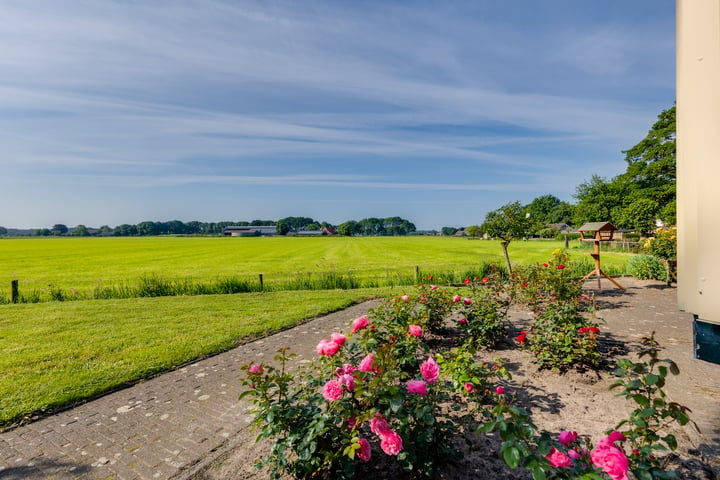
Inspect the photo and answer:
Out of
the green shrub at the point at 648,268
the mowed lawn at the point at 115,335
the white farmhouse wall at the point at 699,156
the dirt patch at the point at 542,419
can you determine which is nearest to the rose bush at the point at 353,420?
the dirt patch at the point at 542,419

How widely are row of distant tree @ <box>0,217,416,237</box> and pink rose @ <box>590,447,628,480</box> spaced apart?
504 ft

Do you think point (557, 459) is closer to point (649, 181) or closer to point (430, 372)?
point (430, 372)

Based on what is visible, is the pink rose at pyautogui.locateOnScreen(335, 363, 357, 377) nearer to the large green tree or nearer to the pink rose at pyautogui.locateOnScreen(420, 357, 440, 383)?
the pink rose at pyautogui.locateOnScreen(420, 357, 440, 383)

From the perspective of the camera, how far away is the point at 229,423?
3592 mm

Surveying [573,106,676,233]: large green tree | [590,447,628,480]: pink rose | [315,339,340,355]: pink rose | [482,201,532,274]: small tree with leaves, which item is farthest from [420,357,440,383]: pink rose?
[573,106,676,233]: large green tree

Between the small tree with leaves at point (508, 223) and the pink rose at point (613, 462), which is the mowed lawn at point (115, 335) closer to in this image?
the small tree with leaves at point (508, 223)

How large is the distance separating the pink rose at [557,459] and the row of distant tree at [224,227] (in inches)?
6045

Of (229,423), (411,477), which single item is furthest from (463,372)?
(229,423)

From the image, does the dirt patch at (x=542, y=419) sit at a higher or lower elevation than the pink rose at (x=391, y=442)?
lower

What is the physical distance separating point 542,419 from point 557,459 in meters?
1.99

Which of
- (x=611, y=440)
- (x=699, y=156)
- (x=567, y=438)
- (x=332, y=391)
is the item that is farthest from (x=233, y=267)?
(x=699, y=156)

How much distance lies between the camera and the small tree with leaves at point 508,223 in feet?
34.6

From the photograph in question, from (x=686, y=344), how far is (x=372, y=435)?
5.85 meters

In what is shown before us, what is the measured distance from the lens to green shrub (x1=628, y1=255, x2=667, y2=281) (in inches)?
452
